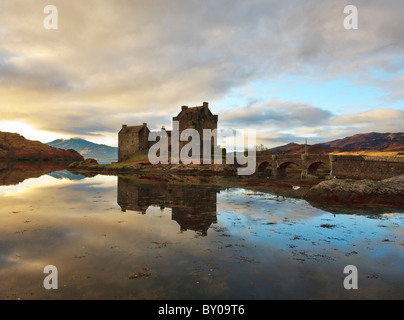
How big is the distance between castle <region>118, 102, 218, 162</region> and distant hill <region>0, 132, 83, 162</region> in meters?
50.8

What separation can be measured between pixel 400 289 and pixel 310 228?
278 inches

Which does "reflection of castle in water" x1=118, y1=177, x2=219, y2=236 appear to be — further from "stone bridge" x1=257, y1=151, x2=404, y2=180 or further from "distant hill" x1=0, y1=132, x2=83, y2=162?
"distant hill" x1=0, y1=132, x2=83, y2=162

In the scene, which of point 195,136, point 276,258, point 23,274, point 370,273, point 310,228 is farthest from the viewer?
point 195,136

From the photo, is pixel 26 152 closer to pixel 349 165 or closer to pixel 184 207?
pixel 184 207

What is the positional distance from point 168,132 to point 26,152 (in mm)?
85178

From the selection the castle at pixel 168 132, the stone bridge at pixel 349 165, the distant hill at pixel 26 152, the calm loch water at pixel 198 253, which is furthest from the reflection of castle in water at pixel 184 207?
the distant hill at pixel 26 152

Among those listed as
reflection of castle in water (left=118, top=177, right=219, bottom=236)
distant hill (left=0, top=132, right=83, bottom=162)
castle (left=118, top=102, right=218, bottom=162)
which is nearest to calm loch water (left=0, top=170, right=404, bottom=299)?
reflection of castle in water (left=118, top=177, right=219, bottom=236)

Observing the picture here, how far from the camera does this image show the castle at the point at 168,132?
256 feet

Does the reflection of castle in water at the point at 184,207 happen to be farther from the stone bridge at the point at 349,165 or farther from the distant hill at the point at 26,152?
the distant hill at the point at 26,152

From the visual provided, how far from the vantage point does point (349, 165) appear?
44.0 m

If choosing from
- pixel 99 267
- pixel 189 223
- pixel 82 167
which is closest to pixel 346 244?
pixel 189 223

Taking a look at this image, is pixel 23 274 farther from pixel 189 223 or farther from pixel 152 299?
pixel 189 223

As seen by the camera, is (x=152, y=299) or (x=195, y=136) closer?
(x=152, y=299)
